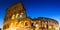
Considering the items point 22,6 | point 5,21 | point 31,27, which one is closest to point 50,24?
point 31,27

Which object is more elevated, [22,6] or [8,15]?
[22,6]

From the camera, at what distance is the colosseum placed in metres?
9.79

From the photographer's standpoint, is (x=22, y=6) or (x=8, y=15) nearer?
(x=22, y=6)

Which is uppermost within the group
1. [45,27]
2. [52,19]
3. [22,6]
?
[22,6]

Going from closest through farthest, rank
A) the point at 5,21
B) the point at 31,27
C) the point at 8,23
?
1. the point at 31,27
2. the point at 8,23
3. the point at 5,21

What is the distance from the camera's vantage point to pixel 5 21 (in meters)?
12.2

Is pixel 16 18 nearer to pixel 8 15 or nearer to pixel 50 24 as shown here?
pixel 8 15

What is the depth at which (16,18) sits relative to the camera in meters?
10.8

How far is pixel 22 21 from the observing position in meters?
10.3

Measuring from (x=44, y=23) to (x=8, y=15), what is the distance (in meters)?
3.97

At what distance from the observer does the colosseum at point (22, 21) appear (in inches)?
385

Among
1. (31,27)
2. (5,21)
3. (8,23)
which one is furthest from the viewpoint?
(5,21)

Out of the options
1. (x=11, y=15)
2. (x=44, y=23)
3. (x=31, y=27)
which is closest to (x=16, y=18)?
(x=11, y=15)

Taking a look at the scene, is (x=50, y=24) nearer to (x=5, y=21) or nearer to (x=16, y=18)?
Answer: (x=16, y=18)
